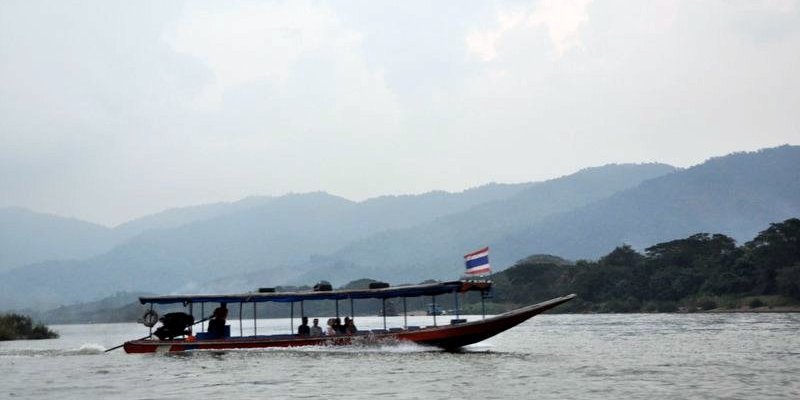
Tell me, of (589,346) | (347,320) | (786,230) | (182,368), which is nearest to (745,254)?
(786,230)

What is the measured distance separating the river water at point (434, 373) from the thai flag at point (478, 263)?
374 cm

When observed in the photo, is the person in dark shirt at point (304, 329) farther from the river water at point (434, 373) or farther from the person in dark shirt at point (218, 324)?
the person in dark shirt at point (218, 324)

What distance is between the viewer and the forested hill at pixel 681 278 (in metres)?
106

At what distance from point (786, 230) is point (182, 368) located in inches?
3379

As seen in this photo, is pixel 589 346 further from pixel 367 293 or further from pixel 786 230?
pixel 786 230

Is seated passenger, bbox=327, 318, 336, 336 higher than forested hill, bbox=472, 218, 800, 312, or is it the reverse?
forested hill, bbox=472, 218, 800, 312

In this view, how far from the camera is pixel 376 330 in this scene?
145 feet

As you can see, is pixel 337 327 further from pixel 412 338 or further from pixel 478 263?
pixel 478 263

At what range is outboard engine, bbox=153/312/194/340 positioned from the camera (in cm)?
4719

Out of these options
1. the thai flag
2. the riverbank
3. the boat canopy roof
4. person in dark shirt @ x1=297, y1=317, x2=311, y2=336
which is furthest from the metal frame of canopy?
the riverbank

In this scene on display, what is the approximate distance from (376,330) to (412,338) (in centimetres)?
256

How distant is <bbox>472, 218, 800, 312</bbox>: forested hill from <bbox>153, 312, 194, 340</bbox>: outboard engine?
7453cm

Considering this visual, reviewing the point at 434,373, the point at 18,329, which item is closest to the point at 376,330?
the point at 434,373

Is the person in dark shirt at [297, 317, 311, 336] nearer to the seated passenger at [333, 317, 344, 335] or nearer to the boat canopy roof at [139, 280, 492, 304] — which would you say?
the boat canopy roof at [139, 280, 492, 304]
